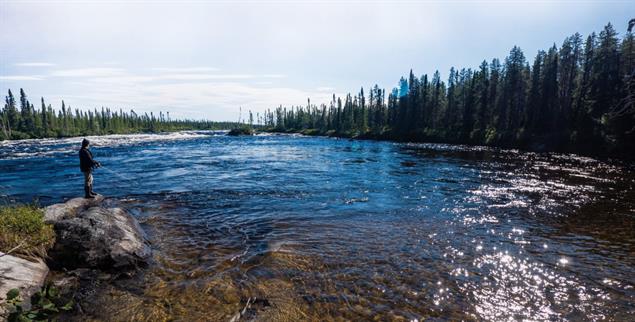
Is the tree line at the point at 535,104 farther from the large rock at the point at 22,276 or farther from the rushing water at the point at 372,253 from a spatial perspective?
the large rock at the point at 22,276

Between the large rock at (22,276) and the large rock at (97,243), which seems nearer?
the large rock at (22,276)

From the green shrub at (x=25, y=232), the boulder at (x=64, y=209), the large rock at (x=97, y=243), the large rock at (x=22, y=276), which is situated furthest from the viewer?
the boulder at (x=64, y=209)

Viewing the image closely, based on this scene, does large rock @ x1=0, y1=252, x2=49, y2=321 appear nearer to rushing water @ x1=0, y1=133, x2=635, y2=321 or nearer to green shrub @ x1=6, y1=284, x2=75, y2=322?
rushing water @ x1=0, y1=133, x2=635, y2=321

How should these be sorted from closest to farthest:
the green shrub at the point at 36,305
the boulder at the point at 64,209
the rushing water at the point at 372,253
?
the green shrub at the point at 36,305 < the rushing water at the point at 372,253 < the boulder at the point at 64,209

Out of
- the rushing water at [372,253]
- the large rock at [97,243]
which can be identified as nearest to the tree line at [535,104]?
the rushing water at [372,253]

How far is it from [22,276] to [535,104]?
80.5 m

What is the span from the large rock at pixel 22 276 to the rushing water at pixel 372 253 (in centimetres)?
121

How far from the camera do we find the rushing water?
20.5ft

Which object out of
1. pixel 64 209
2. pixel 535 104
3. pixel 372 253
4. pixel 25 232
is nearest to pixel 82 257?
pixel 25 232

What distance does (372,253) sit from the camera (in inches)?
346

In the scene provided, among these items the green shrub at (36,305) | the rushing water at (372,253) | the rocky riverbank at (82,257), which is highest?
the green shrub at (36,305)

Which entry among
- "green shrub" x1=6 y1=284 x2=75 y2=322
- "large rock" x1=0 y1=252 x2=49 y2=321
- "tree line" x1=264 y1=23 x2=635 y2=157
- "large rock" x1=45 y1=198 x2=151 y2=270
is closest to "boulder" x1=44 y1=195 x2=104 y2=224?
"large rock" x1=45 y1=198 x2=151 y2=270

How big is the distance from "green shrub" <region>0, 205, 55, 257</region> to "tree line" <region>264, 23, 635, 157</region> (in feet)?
114

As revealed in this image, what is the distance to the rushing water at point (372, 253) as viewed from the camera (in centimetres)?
624
